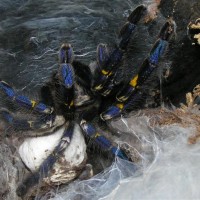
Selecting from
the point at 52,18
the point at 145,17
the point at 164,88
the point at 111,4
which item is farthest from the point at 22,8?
the point at 164,88

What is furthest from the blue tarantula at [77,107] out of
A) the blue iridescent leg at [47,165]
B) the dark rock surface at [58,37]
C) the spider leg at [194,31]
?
the spider leg at [194,31]

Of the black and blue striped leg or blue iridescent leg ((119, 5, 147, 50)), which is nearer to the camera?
blue iridescent leg ((119, 5, 147, 50))

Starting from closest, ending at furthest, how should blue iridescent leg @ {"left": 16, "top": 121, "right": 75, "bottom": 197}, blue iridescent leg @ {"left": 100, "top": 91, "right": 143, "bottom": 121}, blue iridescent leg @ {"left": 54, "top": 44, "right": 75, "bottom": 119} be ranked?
blue iridescent leg @ {"left": 54, "top": 44, "right": 75, "bottom": 119} < blue iridescent leg @ {"left": 16, "top": 121, "right": 75, "bottom": 197} < blue iridescent leg @ {"left": 100, "top": 91, "right": 143, "bottom": 121}

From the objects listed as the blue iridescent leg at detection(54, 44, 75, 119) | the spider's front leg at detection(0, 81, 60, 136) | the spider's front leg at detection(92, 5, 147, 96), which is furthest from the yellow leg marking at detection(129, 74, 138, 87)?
the spider's front leg at detection(0, 81, 60, 136)

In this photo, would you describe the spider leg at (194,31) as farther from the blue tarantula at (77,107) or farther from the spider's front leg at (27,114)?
the spider's front leg at (27,114)

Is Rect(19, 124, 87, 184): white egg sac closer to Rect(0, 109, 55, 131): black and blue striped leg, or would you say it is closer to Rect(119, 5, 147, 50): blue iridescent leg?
Rect(0, 109, 55, 131): black and blue striped leg
